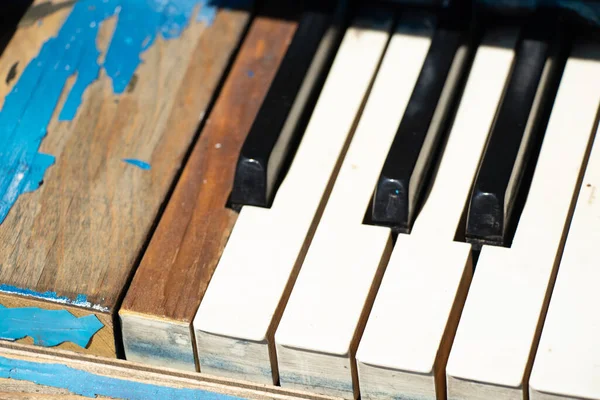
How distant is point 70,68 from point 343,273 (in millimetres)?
658

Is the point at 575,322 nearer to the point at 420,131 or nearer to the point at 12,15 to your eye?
Answer: the point at 420,131

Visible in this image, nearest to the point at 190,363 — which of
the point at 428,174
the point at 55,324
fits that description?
the point at 55,324

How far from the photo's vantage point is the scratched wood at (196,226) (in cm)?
141

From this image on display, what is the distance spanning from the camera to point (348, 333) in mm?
1325

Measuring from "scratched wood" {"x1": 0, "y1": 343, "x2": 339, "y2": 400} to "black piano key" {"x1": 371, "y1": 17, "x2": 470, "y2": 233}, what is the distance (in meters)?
0.28

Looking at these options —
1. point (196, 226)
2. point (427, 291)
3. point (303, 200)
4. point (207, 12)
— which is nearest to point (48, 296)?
point (196, 226)

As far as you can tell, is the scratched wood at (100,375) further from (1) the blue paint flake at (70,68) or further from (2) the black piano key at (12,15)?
(2) the black piano key at (12,15)

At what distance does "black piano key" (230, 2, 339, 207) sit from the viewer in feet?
4.95

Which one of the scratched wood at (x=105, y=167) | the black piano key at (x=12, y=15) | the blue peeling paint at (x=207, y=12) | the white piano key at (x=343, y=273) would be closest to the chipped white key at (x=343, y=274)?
the white piano key at (x=343, y=273)

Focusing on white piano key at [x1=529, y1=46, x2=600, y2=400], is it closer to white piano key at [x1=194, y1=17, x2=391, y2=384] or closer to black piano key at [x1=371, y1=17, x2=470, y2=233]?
black piano key at [x1=371, y1=17, x2=470, y2=233]

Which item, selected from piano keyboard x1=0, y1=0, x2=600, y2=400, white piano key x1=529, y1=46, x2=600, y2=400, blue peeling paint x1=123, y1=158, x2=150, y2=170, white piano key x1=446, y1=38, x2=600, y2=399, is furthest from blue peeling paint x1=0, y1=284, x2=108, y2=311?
white piano key x1=529, y1=46, x2=600, y2=400

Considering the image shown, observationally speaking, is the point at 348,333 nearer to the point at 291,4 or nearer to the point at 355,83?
the point at 355,83

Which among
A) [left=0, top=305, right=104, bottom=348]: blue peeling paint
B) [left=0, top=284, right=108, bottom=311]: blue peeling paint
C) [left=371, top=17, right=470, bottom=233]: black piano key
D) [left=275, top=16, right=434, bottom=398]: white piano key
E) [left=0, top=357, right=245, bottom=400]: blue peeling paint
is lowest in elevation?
[left=0, top=357, right=245, bottom=400]: blue peeling paint

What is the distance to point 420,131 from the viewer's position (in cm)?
152
